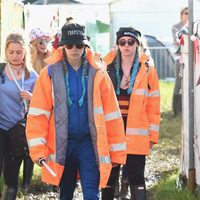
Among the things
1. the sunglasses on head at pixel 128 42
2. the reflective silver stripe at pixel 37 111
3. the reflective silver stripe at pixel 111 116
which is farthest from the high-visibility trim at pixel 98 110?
the sunglasses on head at pixel 128 42

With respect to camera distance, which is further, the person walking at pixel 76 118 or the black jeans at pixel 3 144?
the black jeans at pixel 3 144

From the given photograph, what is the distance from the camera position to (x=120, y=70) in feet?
21.0

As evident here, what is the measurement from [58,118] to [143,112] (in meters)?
1.41

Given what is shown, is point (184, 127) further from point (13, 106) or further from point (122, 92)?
point (13, 106)

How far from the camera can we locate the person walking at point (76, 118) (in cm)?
512

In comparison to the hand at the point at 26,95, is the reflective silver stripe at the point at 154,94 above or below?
below

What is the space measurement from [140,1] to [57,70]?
16.1m

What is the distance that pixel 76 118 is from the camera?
16.9ft

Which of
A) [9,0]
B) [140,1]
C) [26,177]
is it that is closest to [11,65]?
[26,177]

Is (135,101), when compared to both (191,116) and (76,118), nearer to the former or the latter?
(191,116)

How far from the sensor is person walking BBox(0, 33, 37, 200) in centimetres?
611

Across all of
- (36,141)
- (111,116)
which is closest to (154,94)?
(111,116)

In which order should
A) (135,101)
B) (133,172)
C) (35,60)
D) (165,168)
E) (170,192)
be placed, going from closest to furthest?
(133,172), (135,101), (170,192), (35,60), (165,168)

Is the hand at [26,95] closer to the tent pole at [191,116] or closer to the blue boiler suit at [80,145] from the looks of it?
the blue boiler suit at [80,145]
